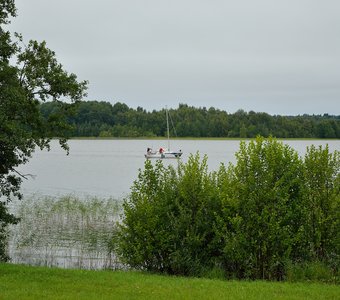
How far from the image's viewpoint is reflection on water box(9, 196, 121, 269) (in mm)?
21047


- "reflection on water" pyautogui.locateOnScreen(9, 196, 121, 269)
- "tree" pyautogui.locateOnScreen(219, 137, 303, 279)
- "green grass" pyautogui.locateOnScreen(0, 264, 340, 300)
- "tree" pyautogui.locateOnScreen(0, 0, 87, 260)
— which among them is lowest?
"reflection on water" pyautogui.locateOnScreen(9, 196, 121, 269)

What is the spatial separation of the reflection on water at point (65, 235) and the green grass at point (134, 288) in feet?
21.0

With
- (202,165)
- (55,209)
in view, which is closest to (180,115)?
(55,209)

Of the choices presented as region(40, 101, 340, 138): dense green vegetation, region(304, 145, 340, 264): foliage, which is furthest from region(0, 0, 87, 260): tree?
region(40, 101, 340, 138): dense green vegetation

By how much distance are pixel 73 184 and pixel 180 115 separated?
10447cm

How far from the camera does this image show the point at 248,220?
15.3 meters

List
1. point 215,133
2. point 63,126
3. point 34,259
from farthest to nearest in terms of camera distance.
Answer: point 215,133 → point 34,259 → point 63,126

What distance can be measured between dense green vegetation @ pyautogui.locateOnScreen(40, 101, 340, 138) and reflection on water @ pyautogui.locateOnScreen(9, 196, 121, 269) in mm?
112868

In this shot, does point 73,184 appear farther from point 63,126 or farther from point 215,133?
point 215,133

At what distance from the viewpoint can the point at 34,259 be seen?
21281 millimetres

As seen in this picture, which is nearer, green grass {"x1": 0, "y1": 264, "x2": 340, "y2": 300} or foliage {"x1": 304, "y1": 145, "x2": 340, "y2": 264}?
green grass {"x1": 0, "y1": 264, "x2": 340, "y2": 300}

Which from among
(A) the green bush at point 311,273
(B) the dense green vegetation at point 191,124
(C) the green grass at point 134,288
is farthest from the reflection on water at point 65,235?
(B) the dense green vegetation at point 191,124

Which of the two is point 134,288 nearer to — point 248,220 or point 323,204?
point 248,220

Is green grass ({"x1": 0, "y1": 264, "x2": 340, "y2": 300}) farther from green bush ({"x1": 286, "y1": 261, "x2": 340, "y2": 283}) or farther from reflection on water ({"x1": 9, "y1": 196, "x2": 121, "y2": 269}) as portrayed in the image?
reflection on water ({"x1": 9, "y1": 196, "x2": 121, "y2": 269})
